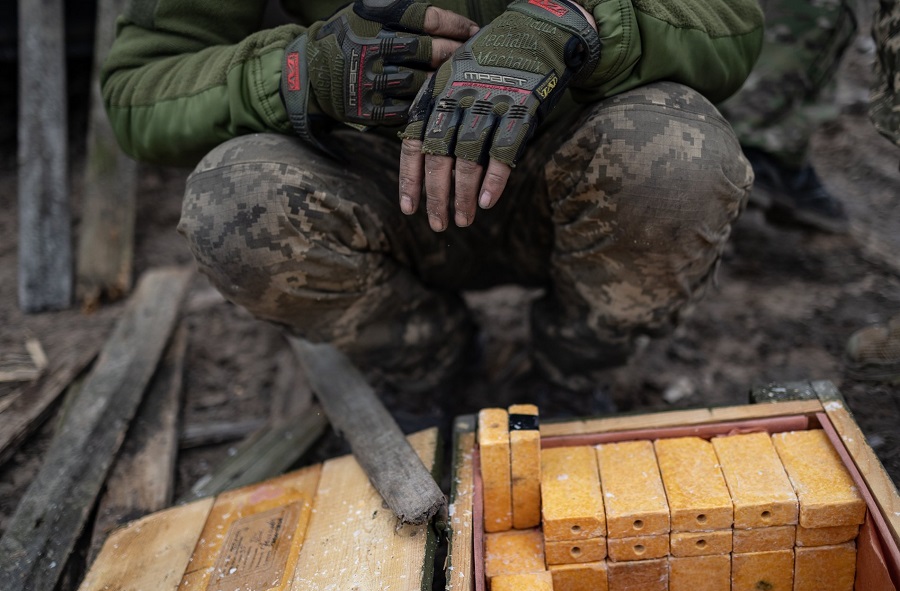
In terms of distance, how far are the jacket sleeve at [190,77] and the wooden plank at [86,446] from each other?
763mm

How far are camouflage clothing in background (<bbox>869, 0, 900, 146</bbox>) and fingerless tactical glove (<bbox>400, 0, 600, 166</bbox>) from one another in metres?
0.80

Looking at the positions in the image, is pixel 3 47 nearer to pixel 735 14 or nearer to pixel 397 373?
pixel 397 373

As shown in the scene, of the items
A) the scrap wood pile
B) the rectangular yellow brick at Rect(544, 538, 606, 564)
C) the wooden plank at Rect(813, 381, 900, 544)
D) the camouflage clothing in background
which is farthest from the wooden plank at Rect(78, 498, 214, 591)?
the camouflage clothing in background

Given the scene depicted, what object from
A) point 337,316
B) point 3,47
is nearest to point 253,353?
point 337,316


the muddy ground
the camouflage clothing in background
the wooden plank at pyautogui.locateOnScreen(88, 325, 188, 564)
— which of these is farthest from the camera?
the muddy ground

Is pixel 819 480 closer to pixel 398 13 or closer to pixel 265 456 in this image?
pixel 398 13

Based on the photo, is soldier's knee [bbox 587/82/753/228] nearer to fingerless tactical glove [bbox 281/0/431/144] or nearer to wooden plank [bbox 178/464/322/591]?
fingerless tactical glove [bbox 281/0/431/144]

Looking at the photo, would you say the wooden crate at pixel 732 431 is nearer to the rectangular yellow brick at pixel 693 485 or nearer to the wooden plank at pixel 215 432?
the rectangular yellow brick at pixel 693 485

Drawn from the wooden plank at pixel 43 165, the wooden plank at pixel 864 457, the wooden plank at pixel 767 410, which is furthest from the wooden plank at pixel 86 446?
the wooden plank at pixel 864 457

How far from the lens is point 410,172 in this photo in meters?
1.48

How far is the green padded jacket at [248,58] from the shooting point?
5.00 ft

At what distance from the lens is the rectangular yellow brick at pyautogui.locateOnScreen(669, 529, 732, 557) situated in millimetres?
1404

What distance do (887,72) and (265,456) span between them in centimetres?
187

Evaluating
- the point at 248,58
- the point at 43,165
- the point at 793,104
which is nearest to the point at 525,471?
the point at 248,58
